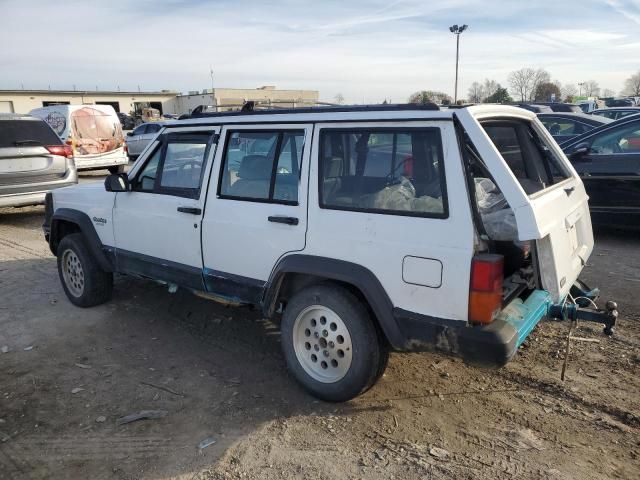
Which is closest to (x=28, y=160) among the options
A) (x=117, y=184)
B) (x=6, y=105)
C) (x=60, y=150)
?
(x=60, y=150)

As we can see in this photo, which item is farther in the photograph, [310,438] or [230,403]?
[230,403]

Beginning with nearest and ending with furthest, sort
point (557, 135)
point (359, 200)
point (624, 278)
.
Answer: point (359, 200)
point (624, 278)
point (557, 135)

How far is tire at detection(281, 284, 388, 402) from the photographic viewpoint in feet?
10.4

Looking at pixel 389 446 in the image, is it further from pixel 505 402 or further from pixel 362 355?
pixel 505 402

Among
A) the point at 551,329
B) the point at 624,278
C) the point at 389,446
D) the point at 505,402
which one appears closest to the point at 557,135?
the point at 624,278

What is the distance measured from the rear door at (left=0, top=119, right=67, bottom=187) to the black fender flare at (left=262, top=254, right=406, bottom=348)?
23.8ft

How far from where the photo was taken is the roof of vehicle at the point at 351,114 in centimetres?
295

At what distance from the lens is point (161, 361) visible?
4.11m

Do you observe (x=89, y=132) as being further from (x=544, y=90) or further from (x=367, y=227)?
(x=544, y=90)

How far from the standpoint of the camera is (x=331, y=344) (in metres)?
3.34

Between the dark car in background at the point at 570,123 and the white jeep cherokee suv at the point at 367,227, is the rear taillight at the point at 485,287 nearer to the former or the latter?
the white jeep cherokee suv at the point at 367,227

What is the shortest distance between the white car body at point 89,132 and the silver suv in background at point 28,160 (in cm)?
404

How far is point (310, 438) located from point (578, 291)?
212cm

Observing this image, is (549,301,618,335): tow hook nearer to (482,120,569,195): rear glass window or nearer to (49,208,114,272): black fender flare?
(482,120,569,195): rear glass window
